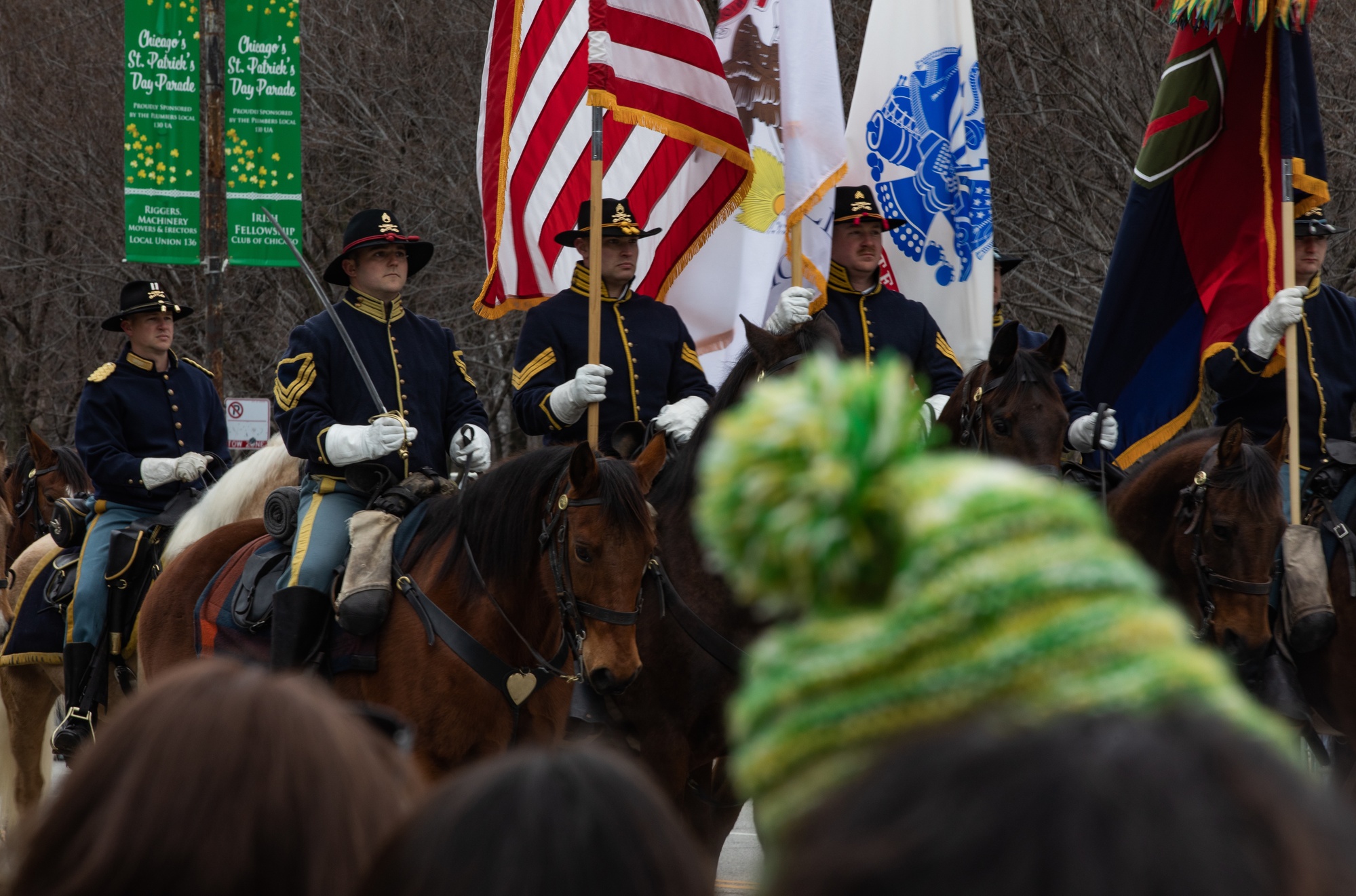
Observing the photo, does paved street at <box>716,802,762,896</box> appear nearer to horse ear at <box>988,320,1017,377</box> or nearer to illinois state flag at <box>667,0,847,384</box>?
horse ear at <box>988,320,1017,377</box>

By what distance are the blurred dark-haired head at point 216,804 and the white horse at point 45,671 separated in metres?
Answer: 6.93

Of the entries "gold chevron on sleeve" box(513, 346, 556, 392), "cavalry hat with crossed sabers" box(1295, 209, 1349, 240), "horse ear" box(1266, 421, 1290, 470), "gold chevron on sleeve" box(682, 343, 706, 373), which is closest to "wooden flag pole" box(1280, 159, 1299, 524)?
"horse ear" box(1266, 421, 1290, 470)

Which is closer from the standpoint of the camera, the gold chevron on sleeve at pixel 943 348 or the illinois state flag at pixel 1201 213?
the illinois state flag at pixel 1201 213

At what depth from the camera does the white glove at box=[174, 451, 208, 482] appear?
8781mm

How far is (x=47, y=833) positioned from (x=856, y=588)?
795mm

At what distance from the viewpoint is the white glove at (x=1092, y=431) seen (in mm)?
8305

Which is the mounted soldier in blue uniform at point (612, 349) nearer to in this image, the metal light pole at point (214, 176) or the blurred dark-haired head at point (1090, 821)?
the blurred dark-haired head at point (1090, 821)

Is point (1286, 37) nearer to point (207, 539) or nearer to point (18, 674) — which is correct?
point (207, 539)

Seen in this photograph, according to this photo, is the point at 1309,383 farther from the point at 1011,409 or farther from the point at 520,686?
the point at 520,686

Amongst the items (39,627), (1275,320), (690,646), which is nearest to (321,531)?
(690,646)

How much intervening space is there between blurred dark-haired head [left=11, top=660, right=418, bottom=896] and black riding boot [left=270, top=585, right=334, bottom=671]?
514cm

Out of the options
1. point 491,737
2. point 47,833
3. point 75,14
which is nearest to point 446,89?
point 75,14

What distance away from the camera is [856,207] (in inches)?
324

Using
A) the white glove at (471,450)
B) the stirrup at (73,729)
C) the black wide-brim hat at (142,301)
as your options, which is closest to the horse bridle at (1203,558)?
the white glove at (471,450)
